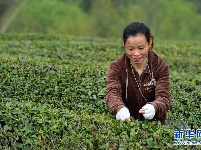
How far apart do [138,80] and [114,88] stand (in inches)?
9.7

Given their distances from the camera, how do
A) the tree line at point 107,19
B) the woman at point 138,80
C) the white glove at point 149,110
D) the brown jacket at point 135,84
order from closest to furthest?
1. the white glove at point 149,110
2. the woman at point 138,80
3. the brown jacket at point 135,84
4. the tree line at point 107,19

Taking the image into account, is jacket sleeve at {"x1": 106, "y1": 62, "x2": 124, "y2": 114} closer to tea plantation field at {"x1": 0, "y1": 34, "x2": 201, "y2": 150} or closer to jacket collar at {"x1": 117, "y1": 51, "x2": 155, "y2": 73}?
jacket collar at {"x1": 117, "y1": 51, "x2": 155, "y2": 73}

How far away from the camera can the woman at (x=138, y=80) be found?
4.14m

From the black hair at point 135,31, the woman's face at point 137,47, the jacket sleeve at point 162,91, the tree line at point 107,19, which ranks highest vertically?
the tree line at point 107,19

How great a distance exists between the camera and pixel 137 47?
412 cm

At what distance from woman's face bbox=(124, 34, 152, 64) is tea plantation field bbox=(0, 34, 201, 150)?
615 millimetres

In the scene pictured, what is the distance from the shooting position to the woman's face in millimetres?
4090

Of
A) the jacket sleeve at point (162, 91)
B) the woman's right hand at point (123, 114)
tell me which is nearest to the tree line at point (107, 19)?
the jacket sleeve at point (162, 91)

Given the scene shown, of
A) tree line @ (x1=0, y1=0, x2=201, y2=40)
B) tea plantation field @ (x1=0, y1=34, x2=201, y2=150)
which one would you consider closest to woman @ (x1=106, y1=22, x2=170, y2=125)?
tea plantation field @ (x1=0, y1=34, x2=201, y2=150)

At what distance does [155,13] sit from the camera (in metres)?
40.8

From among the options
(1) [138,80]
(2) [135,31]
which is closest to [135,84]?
(1) [138,80]

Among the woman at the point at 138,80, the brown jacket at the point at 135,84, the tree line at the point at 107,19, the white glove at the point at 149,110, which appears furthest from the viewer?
the tree line at the point at 107,19

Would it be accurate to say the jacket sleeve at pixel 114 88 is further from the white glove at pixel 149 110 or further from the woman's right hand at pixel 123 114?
the white glove at pixel 149 110

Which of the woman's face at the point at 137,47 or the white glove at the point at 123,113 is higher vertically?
the woman's face at the point at 137,47
